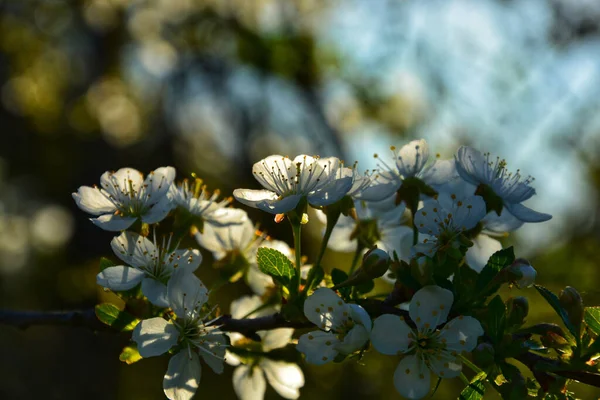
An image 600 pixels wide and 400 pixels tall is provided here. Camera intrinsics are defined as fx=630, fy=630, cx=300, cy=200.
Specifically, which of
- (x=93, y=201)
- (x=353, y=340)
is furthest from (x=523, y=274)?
(x=93, y=201)

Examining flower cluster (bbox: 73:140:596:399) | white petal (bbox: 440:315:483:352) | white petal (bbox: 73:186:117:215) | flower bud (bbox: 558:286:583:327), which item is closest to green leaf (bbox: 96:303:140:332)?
flower cluster (bbox: 73:140:596:399)

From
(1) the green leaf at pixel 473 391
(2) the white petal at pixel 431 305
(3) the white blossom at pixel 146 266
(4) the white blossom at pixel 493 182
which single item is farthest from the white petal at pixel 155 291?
(4) the white blossom at pixel 493 182

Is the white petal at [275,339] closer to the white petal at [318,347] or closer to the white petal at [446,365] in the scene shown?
the white petal at [318,347]

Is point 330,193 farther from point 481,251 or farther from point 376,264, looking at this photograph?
point 481,251

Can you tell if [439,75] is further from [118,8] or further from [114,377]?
[114,377]

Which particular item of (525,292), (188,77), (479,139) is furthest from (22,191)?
(525,292)

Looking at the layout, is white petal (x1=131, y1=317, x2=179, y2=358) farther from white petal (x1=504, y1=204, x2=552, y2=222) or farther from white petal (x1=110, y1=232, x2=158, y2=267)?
white petal (x1=504, y1=204, x2=552, y2=222)

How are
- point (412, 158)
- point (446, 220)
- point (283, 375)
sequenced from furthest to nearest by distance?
point (283, 375) → point (412, 158) → point (446, 220)
